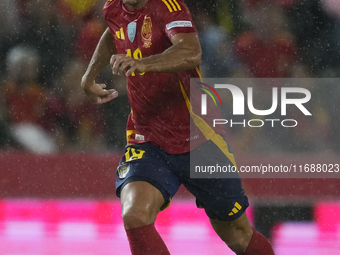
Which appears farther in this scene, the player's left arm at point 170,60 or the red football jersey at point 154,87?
the red football jersey at point 154,87

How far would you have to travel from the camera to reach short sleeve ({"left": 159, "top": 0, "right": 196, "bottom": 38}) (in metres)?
1.67

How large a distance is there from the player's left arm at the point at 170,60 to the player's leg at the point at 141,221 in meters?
0.47

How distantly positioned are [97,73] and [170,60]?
2.21 feet

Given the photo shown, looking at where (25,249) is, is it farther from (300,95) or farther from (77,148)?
(300,95)

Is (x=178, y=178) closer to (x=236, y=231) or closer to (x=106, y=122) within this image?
(x=236, y=231)

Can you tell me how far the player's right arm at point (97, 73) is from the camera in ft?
6.81

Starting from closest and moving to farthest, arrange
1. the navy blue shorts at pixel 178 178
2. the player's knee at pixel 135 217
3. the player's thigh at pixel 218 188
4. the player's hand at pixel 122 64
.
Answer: the player's hand at pixel 122 64 < the player's knee at pixel 135 217 < the navy blue shorts at pixel 178 178 < the player's thigh at pixel 218 188

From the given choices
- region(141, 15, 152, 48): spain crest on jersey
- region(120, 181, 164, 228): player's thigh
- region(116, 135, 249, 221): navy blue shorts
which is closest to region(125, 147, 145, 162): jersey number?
region(116, 135, 249, 221): navy blue shorts

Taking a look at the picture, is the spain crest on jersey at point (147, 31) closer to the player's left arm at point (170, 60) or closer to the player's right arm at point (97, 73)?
the player's left arm at point (170, 60)

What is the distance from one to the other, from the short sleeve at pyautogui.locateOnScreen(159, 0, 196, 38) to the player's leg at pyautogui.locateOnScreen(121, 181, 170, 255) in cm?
59

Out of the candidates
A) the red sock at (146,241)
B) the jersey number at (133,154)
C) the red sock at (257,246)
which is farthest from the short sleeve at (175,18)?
the red sock at (257,246)

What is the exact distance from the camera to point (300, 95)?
152 inches

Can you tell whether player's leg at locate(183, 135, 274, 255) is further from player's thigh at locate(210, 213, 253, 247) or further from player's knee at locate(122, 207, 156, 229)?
player's knee at locate(122, 207, 156, 229)

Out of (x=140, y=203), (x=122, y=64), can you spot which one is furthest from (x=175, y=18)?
(x=140, y=203)
